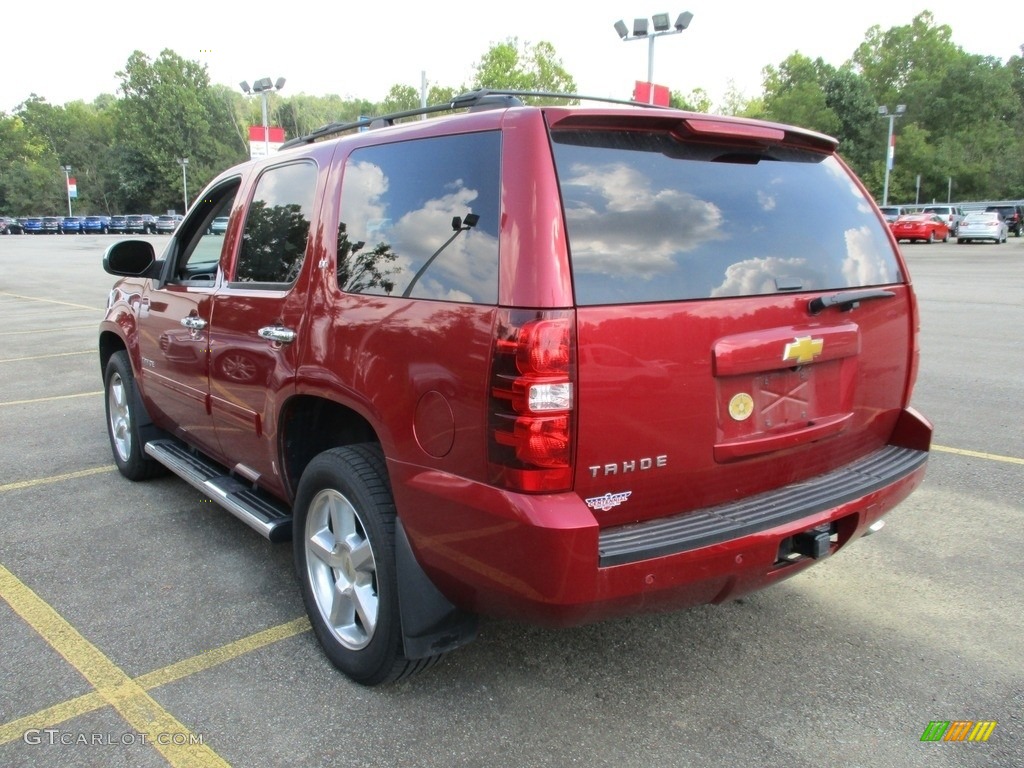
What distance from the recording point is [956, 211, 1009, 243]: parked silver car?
125 ft

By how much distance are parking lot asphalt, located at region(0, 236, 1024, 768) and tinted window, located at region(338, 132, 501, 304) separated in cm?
145

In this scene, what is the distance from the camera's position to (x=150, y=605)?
359cm

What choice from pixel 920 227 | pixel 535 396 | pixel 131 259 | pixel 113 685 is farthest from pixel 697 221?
pixel 920 227

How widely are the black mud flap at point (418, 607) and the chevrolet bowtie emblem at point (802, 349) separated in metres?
1.36

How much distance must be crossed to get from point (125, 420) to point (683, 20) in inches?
926

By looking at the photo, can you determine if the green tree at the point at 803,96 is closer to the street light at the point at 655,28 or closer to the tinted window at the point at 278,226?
the street light at the point at 655,28

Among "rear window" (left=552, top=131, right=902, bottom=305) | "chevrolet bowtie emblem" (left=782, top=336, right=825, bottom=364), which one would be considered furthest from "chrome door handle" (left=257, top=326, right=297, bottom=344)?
"chevrolet bowtie emblem" (left=782, top=336, right=825, bottom=364)

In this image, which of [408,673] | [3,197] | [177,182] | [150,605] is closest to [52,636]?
[150,605]

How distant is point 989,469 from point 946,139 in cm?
7393

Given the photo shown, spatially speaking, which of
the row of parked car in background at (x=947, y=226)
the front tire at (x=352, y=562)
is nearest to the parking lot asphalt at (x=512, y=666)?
the front tire at (x=352, y=562)

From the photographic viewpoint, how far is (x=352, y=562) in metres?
2.96

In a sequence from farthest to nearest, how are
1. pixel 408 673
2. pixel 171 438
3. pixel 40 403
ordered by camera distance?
1. pixel 40 403
2. pixel 171 438
3. pixel 408 673

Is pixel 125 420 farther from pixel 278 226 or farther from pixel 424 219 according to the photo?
pixel 424 219

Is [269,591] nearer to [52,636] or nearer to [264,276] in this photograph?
[52,636]
